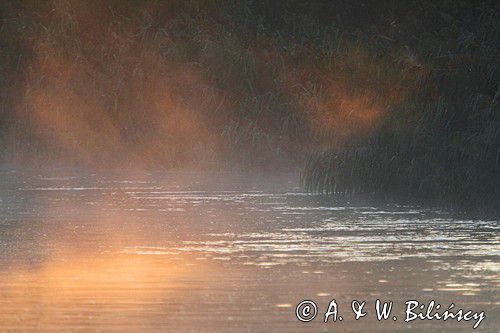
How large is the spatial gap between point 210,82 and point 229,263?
680 inches

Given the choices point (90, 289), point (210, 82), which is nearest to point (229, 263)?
point (90, 289)

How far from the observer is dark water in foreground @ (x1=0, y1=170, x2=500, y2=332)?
7.65m

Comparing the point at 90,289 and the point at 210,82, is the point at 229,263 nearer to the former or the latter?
the point at 90,289

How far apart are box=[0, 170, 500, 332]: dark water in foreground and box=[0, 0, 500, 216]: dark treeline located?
11.0 ft

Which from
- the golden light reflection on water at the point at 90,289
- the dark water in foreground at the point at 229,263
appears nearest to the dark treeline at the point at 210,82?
the dark water in foreground at the point at 229,263

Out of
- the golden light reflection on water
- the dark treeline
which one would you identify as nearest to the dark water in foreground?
the golden light reflection on water

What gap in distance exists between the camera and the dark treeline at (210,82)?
65.0 feet

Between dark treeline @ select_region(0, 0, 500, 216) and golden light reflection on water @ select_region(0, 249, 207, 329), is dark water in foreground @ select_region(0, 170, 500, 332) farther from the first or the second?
dark treeline @ select_region(0, 0, 500, 216)

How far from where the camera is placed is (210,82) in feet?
89.7

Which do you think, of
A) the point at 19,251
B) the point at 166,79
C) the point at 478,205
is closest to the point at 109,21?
the point at 166,79

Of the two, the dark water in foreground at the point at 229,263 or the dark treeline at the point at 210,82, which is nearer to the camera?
the dark water in foreground at the point at 229,263

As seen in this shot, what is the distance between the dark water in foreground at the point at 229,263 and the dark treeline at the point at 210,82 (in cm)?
335

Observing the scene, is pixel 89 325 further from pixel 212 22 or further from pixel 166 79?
pixel 212 22

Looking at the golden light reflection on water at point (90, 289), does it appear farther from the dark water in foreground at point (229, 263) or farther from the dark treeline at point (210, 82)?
the dark treeline at point (210, 82)
